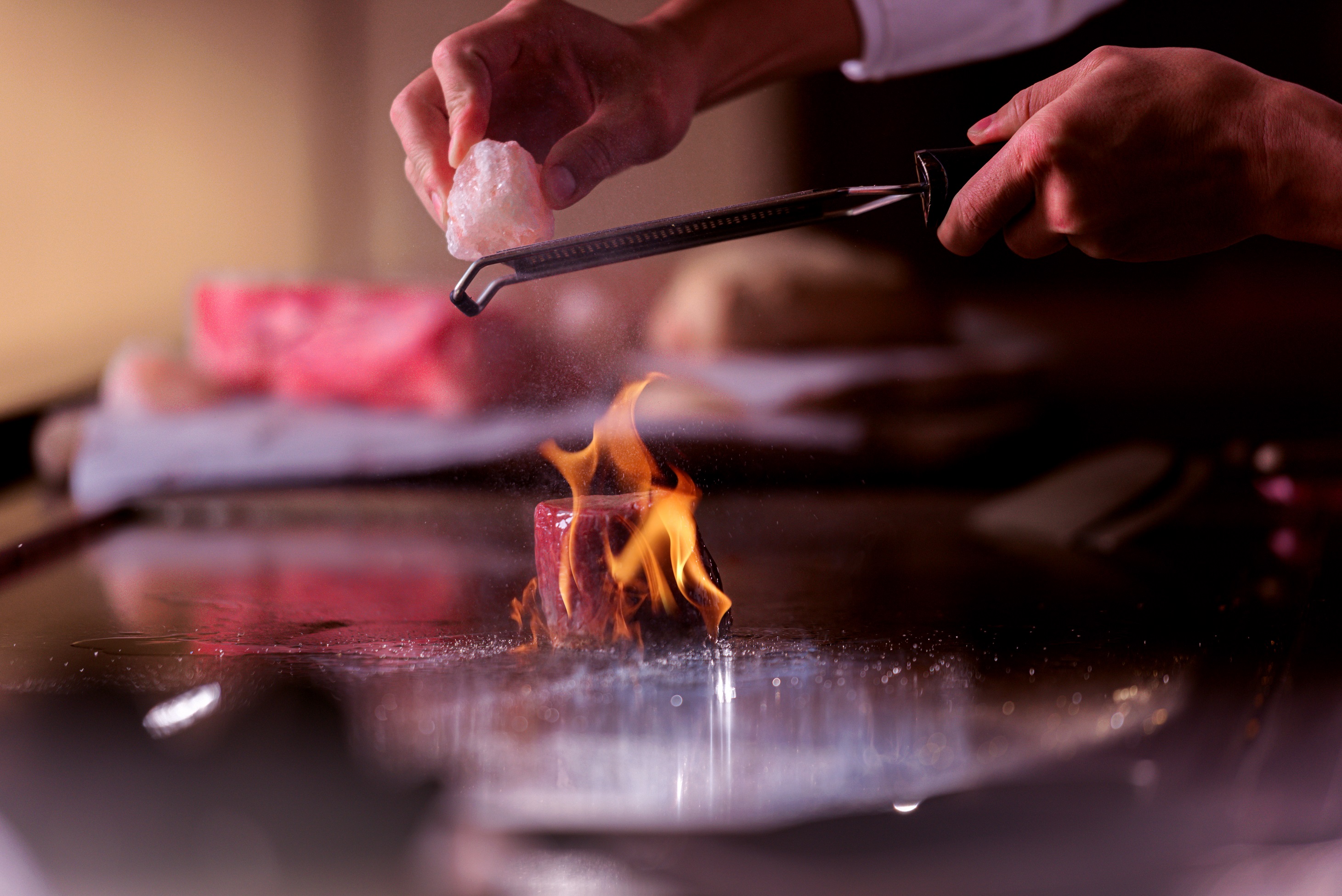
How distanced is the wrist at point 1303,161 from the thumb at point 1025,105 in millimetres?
122

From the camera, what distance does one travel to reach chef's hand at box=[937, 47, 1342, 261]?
Answer: 0.54m

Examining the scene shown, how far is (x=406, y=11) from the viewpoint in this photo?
68cm

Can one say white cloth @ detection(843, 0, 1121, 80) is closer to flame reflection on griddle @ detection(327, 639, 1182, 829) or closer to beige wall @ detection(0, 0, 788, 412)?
beige wall @ detection(0, 0, 788, 412)

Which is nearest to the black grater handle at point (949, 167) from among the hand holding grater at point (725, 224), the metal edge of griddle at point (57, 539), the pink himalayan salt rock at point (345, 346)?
the hand holding grater at point (725, 224)

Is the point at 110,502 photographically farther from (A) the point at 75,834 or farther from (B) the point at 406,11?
(A) the point at 75,834

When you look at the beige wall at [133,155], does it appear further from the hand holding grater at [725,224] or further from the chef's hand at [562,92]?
the hand holding grater at [725,224]

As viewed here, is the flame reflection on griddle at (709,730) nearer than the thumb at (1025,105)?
Yes

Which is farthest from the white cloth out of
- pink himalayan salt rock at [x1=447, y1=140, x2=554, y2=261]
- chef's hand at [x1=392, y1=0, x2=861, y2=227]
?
pink himalayan salt rock at [x1=447, y1=140, x2=554, y2=261]

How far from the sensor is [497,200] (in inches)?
21.0

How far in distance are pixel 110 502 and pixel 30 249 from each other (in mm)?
411

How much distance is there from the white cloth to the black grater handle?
0.32 meters

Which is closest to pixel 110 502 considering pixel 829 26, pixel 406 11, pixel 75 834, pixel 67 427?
pixel 67 427

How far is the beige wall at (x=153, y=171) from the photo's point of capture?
1059mm

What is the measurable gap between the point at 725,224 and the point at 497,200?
0.13 meters
